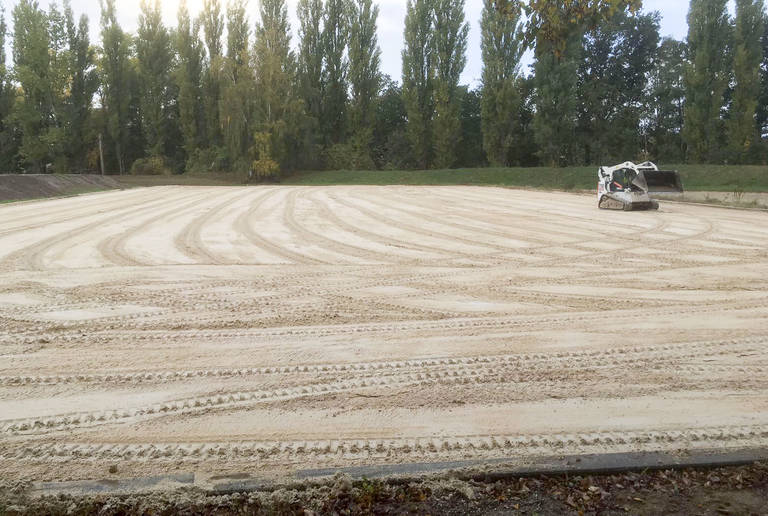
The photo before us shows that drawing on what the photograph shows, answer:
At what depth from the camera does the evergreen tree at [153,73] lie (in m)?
43.2

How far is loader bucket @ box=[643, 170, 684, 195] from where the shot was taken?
18562 mm

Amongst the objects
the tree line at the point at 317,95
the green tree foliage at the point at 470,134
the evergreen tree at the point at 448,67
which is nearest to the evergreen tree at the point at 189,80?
the tree line at the point at 317,95

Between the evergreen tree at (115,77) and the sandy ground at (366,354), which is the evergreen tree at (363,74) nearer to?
the evergreen tree at (115,77)

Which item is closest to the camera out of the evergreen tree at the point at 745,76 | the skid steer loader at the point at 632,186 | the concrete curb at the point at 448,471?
the concrete curb at the point at 448,471

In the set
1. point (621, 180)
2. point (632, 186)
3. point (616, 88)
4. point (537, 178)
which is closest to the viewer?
point (632, 186)

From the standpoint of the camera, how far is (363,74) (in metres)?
42.8

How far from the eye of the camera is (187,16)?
42906 mm

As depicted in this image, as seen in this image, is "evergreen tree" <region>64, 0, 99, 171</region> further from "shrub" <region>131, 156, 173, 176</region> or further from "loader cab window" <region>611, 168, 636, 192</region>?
"loader cab window" <region>611, 168, 636, 192</region>

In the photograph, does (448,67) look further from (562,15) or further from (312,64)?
(562,15)

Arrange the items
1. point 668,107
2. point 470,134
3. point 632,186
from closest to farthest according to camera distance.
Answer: point 632,186
point 668,107
point 470,134

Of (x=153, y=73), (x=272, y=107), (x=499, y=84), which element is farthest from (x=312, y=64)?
(x=499, y=84)

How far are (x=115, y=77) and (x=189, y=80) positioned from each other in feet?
17.8

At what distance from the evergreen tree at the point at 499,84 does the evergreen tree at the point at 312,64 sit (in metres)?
12.6

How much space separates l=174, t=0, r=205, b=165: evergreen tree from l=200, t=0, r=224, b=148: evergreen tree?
57 centimetres
